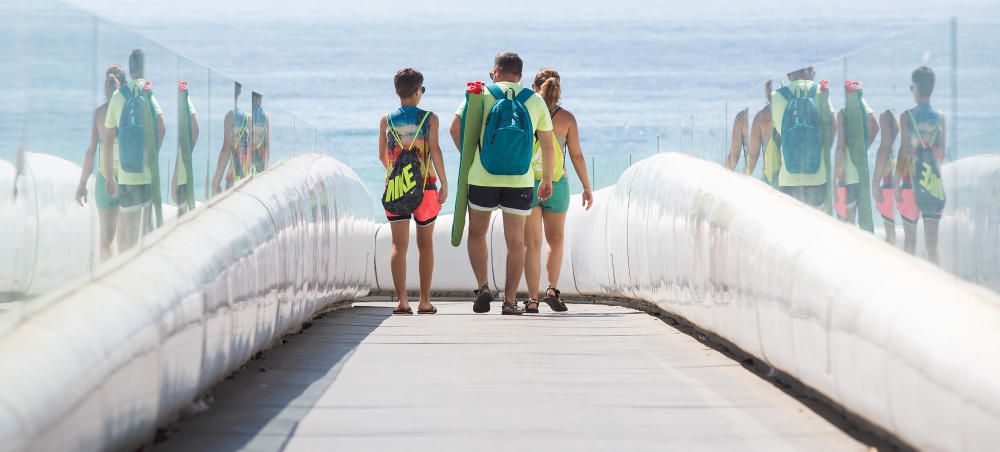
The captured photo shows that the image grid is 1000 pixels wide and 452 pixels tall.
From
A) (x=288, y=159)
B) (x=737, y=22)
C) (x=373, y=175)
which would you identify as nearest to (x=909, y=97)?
(x=288, y=159)

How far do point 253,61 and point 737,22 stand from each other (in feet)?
174

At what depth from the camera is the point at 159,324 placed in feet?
17.6

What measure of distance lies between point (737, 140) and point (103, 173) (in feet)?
13.6

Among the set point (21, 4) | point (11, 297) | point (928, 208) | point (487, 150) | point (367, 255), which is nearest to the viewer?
point (21, 4)

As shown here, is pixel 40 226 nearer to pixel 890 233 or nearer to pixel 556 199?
pixel 890 233

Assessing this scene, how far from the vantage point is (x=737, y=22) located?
151 meters

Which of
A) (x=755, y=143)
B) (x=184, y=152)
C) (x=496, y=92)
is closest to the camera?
(x=184, y=152)

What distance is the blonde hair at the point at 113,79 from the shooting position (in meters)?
5.50

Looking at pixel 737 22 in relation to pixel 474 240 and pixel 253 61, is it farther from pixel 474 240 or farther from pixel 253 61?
pixel 474 240

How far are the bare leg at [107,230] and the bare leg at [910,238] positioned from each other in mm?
2818

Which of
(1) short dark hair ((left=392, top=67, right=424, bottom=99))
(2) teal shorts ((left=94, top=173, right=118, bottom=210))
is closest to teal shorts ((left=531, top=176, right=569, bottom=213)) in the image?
(1) short dark hair ((left=392, top=67, right=424, bottom=99))

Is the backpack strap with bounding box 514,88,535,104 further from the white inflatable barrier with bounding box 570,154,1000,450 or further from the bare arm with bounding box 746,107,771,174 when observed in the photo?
the bare arm with bounding box 746,107,771,174

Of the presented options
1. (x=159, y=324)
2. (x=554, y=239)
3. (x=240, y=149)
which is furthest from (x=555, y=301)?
(x=159, y=324)

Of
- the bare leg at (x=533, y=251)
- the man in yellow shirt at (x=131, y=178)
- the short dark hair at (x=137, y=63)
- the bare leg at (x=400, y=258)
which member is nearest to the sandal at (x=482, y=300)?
the bare leg at (x=533, y=251)
